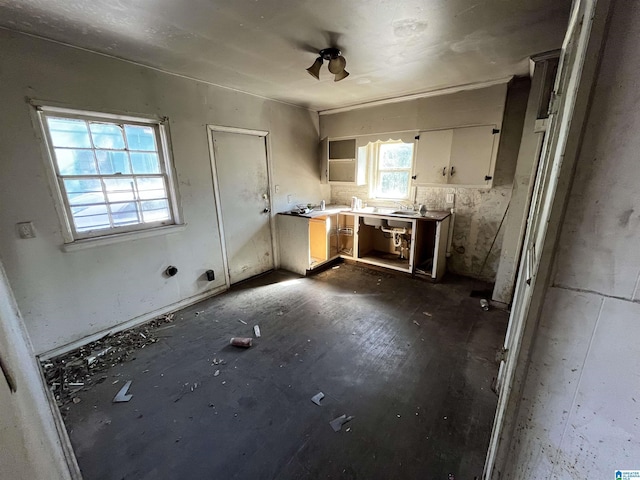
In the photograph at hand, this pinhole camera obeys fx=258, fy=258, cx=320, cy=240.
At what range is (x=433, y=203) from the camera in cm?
371

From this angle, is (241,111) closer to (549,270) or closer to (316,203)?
(316,203)

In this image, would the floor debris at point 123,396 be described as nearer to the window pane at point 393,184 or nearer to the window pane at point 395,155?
the window pane at point 393,184

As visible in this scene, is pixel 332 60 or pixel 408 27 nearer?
pixel 408 27

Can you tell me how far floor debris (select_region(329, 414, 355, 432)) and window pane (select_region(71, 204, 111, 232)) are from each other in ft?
8.21

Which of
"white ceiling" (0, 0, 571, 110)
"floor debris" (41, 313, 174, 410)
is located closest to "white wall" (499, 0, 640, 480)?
"white ceiling" (0, 0, 571, 110)

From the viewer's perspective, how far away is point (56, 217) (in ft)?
6.75

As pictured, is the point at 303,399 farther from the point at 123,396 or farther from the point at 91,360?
the point at 91,360

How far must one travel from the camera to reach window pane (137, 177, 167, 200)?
254 cm

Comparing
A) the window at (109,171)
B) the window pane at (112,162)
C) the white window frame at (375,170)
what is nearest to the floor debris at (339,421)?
the window at (109,171)

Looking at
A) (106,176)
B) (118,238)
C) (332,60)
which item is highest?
(332,60)

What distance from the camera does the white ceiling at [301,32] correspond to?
5.03 ft

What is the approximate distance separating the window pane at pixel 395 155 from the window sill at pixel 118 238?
3.02m

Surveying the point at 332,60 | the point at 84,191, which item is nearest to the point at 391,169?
the point at 332,60

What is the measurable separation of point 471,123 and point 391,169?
1220 mm
